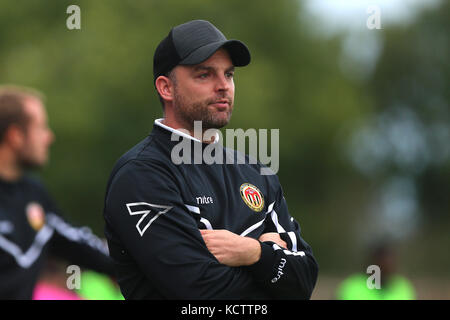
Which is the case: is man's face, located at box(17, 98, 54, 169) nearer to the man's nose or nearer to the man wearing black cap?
the man wearing black cap

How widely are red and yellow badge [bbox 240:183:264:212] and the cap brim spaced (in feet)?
2.09

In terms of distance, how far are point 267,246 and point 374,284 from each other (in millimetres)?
6066

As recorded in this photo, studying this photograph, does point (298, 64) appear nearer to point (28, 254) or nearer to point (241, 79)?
point (241, 79)

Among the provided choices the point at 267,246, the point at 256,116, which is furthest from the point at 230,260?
the point at 256,116

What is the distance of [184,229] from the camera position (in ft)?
11.4

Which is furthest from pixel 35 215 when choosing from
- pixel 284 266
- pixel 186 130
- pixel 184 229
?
pixel 284 266

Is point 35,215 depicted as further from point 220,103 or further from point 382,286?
point 382,286

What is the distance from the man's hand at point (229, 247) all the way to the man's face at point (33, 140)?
2.51 metres

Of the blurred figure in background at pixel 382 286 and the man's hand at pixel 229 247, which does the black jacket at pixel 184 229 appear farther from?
the blurred figure in background at pixel 382 286

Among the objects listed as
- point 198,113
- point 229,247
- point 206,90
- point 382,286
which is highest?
point 206,90

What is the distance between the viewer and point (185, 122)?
12.6 ft

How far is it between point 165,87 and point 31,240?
2257mm

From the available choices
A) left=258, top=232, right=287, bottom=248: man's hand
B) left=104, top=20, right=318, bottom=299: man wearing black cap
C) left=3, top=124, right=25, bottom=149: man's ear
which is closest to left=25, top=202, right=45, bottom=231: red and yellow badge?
left=3, top=124, right=25, bottom=149: man's ear

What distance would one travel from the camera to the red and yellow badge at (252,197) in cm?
377
